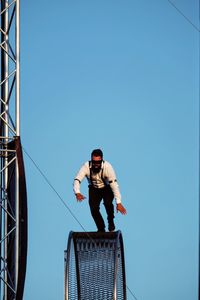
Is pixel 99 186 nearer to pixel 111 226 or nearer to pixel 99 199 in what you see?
pixel 99 199

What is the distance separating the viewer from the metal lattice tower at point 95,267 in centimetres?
1394

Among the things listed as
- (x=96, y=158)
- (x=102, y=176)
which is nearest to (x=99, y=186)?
(x=102, y=176)

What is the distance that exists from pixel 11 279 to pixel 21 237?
2.10 feet

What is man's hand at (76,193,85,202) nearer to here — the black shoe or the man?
the man

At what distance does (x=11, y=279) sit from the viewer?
1271 centimetres

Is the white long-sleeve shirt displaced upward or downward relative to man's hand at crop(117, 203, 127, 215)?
upward

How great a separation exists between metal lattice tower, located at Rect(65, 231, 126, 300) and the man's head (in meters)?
1.27

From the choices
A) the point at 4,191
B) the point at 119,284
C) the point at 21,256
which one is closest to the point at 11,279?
the point at 21,256

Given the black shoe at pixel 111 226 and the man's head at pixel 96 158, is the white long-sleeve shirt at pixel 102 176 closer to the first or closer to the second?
the man's head at pixel 96 158

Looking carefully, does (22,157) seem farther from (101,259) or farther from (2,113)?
(101,259)

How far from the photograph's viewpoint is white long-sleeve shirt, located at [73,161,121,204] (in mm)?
13141

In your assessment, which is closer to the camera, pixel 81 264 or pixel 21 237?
pixel 21 237

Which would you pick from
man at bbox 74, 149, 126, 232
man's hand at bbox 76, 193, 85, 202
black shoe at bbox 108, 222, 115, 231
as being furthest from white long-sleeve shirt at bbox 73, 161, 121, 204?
Result: black shoe at bbox 108, 222, 115, 231

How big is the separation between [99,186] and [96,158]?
2.04 feet
